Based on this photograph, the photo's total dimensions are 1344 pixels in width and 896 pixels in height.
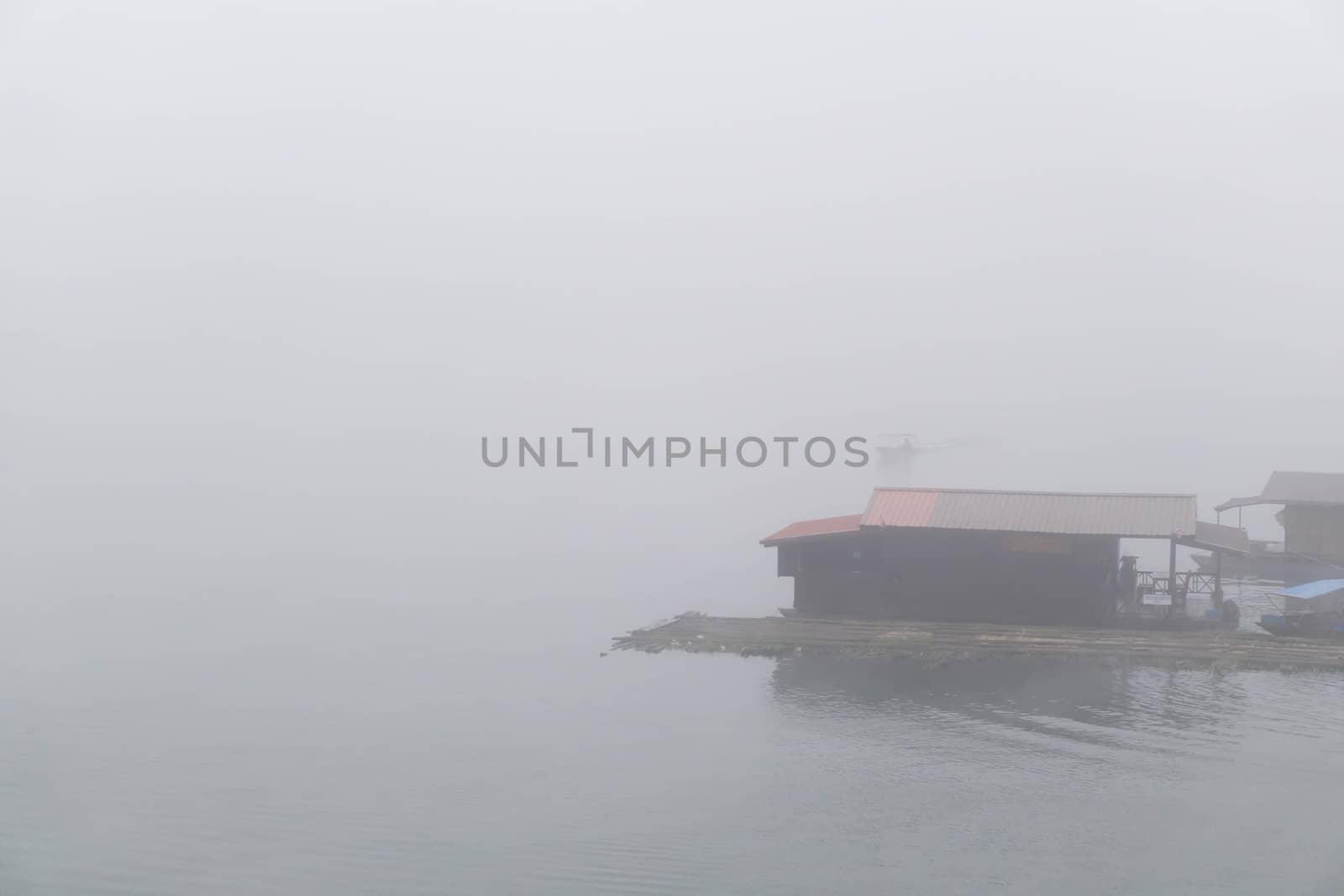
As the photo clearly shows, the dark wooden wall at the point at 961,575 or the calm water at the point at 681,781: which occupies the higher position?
the dark wooden wall at the point at 961,575

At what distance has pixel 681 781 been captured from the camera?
58.2 feet

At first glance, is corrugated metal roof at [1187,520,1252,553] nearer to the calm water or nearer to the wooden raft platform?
the wooden raft platform

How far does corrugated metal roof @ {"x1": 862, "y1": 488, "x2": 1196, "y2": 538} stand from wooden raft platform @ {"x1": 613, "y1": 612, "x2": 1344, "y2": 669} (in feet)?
7.47

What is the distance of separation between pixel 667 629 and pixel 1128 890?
16049mm

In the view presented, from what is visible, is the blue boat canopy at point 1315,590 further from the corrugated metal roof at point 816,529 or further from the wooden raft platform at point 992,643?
the corrugated metal roof at point 816,529

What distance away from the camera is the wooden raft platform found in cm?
2248

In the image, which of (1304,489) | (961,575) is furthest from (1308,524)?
(961,575)

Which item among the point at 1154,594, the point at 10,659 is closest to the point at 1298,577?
the point at 1154,594

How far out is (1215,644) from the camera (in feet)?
77.5

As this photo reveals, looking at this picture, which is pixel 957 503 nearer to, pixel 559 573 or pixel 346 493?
pixel 559 573

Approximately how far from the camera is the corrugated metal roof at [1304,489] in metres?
36.0

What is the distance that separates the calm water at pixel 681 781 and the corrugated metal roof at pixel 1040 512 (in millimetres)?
3935

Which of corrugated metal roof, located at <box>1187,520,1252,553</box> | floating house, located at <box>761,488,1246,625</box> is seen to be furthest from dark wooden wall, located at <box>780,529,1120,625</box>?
corrugated metal roof, located at <box>1187,520,1252,553</box>

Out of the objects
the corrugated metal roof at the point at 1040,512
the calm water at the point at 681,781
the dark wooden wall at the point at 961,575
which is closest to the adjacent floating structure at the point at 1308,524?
the corrugated metal roof at the point at 1040,512
